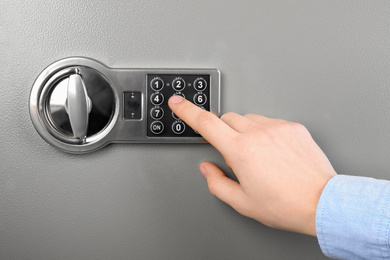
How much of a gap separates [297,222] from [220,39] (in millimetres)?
256

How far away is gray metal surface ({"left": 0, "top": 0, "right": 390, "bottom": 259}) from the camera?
0.45m

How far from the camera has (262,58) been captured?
0.46m

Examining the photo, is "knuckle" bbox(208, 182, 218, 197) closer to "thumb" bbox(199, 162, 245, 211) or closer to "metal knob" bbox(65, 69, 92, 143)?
"thumb" bbox(199, 162, 245, 211)

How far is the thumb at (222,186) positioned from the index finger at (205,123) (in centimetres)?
4

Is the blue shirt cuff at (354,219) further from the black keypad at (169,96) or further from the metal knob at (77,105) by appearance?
the metal knob at (77,105)

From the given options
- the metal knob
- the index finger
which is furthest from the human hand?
the metal knob

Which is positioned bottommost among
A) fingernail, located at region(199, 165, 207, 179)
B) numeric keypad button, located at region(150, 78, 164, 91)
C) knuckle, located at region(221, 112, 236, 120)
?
fingernail, located at region(199, 165, 207, 179)

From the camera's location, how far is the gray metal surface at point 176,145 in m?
0.45

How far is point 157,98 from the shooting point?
1.51 ft

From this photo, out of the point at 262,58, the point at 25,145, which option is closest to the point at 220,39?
the point at 262,58

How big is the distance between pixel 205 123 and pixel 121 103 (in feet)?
Answer: 0.42

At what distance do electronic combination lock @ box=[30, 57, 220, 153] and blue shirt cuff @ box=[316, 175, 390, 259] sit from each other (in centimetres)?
18

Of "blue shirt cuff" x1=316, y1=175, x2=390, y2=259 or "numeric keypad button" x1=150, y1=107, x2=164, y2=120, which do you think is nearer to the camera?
"blue shirt cuff" x1=316, y1=175, x2=390, y2=259

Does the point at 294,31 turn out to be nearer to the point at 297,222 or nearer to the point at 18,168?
the point at 297,222
